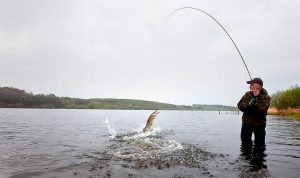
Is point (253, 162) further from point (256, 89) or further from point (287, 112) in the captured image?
point (287, 112)

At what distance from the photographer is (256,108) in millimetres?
12742

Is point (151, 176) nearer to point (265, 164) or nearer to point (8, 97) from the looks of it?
point (265, 164)

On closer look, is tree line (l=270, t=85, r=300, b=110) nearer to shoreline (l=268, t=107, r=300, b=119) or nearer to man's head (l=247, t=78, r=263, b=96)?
shoreline (l=268, t=107, r=300, b=119)

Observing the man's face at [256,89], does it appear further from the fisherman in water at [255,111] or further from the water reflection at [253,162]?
the water reflection at [253,162]

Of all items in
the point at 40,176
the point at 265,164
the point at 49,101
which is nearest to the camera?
the point at 40,176

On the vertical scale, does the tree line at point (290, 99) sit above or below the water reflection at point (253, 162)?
above

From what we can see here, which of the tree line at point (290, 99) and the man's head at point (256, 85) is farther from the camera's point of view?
the tree line at point (290, 99)

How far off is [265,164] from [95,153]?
6727 mm

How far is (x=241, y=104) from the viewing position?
42.9 ft

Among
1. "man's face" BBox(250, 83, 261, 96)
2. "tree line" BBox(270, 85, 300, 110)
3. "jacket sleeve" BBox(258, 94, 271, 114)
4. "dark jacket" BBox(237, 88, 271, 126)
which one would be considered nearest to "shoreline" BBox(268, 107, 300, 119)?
"tree line" BBox(270, 85, 300, 110)

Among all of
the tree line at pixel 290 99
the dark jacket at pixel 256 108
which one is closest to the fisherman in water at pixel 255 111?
the dark jacket at pixel 256 108

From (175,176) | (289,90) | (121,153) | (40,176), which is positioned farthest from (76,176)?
(289,90)

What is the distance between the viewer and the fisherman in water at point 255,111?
12.6 m

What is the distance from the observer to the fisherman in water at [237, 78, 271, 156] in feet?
41.3
